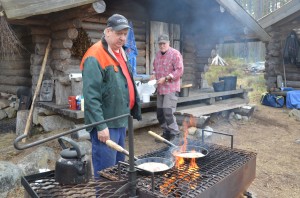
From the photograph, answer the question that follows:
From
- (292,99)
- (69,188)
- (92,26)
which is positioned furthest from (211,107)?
(69,188)

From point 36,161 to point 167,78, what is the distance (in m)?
2.91

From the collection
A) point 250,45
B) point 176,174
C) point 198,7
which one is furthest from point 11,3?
point 250,45

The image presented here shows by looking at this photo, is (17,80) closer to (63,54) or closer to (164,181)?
(63,54)

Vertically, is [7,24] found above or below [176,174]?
above

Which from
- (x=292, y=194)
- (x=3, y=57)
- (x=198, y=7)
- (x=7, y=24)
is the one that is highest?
(x=198, y=7)

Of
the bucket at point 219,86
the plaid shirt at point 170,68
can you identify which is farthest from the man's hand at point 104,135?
the bucket at point 219,86

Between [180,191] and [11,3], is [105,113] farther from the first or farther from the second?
[11,3]

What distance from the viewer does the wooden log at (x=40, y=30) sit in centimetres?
656

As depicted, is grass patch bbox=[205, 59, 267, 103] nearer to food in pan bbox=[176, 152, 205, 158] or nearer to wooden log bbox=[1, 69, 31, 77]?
wooden log bbox=[1, 69, 31, 77]

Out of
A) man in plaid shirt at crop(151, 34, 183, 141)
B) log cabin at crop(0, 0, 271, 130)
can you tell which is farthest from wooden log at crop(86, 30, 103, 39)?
man in plaid shirt at crop(151, 34, 183, 141)

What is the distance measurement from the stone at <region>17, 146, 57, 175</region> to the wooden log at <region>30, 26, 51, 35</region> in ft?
10.0

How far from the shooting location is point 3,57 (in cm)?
865

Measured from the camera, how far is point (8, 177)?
12.7 feet

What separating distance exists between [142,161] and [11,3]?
4254mm
